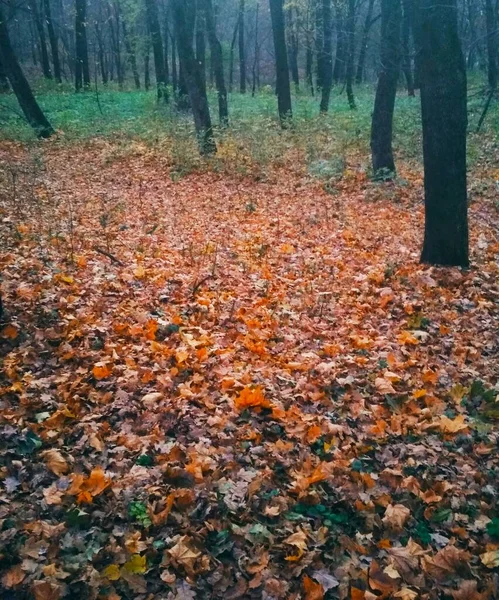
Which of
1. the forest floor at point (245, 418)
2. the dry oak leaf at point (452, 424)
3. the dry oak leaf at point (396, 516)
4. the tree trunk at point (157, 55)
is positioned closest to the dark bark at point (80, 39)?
the tree trunk at point (157, 55)

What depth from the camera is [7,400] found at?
3.93 m

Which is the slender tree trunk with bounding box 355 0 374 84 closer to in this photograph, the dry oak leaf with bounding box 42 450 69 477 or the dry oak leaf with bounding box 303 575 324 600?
the dry oak leaf with bounding box 42 450 69 477

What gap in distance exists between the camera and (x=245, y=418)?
400 cm

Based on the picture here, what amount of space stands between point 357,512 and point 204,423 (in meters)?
1.28

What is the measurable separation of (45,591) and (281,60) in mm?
16281

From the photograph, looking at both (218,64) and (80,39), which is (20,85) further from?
(80,39)

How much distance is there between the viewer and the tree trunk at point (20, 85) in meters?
14.9

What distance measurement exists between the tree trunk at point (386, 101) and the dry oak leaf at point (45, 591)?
10096mm

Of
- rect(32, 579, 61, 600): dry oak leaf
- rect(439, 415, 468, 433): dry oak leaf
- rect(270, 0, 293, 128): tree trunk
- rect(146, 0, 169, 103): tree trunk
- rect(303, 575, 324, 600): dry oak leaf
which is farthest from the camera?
rect(146, 0, 169, 103): tree trunk

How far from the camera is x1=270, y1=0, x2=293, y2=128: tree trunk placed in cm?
1605

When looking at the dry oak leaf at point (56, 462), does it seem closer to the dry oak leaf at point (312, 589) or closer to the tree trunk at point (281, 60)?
the dry oak leaf at point (312, 589)

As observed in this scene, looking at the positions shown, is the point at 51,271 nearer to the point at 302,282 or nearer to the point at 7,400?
the point at 7,400

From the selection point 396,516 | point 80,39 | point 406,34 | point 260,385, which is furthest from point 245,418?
point 80,39

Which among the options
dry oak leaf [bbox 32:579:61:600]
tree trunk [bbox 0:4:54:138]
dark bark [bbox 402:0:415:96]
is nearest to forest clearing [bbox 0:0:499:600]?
dry oak leaf [bbox 32:579:61:600]
